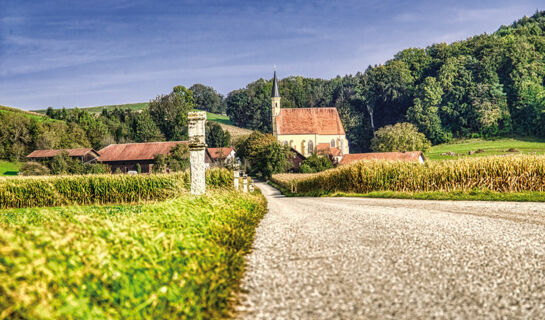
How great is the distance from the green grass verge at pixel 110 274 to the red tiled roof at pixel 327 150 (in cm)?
8182

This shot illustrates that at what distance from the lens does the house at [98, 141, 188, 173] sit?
2731 inches

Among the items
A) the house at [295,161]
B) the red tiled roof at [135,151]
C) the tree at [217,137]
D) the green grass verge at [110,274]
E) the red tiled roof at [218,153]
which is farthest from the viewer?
the tree at [217,137]

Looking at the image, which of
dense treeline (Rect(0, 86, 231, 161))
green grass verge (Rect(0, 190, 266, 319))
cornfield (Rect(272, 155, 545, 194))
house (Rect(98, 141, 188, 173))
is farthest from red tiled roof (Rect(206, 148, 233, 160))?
green grass verge (Rect(0, 190, 266, 319))

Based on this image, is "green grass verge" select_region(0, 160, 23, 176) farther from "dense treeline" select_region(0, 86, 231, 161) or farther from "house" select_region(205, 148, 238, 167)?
"house" select_region(205, 148, 238, 167)

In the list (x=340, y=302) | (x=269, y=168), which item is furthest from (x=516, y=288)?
(x=269, y=168)

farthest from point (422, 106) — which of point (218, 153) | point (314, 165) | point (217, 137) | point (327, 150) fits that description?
point (217, 137)

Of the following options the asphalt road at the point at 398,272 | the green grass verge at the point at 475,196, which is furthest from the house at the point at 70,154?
the asphalt road at the point at 398,272

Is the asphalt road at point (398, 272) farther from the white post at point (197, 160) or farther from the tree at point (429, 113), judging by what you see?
the tree at point (429, 113)

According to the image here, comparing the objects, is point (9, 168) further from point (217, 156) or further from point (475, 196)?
point (475, 196)

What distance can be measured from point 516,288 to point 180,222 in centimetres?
483

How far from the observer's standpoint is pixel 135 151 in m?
72.1

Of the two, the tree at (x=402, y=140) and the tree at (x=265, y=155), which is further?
the tree at (x=402, y=140)

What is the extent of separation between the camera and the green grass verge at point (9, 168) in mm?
60750

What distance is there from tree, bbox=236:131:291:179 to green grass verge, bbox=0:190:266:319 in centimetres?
6246
